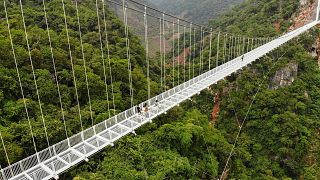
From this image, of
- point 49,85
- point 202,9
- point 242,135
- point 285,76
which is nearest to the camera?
point 49,85

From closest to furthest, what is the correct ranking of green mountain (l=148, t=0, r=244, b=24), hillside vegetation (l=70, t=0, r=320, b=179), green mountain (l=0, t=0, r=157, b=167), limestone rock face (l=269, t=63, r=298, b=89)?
1. green mountain (l=0, t=0, r=157, b=167)
2. hillside vegetation (l=70, t=0, r=320, b=179)
3. limestone rock face (l=269, t=63, r=298, b=89)
4. green mountain (l=148, t=0, r=244, b=24)

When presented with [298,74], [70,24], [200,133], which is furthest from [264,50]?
[70,24]

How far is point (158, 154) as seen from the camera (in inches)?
484

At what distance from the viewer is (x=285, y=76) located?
24.0 meters

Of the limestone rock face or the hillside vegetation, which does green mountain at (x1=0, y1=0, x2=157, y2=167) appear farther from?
the limestone rock face

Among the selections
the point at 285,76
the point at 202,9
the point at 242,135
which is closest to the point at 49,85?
the point at 242,135

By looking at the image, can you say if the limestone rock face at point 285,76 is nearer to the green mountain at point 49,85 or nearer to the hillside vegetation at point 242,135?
the hillside vegetation at point 242,135

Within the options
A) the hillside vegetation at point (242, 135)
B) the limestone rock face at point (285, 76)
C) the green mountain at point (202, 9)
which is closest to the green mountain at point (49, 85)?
the hillside vegetation at point (242, 135)

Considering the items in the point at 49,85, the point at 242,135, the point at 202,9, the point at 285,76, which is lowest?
the point at 202,9

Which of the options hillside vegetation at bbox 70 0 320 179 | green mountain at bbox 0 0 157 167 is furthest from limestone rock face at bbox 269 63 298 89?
green mountain at bbox 0 0 157 167

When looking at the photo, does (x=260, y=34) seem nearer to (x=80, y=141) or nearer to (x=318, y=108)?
(x=318, y=108)

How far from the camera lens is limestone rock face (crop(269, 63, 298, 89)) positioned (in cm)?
2392

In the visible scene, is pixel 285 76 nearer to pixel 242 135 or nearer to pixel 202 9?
pixel 242 135

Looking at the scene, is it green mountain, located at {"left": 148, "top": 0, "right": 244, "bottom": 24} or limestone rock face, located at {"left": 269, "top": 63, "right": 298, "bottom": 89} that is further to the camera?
green mountain, located at {"left": 148, "top": 0, "right": 244, "bottom": 24}
